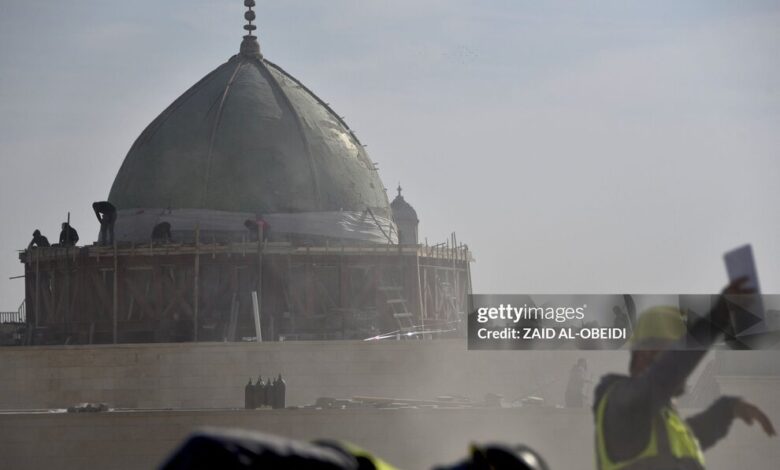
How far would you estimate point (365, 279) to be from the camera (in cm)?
3884

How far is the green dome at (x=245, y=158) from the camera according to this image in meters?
40.7

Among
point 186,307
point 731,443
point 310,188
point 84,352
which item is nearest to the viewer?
point 731,443

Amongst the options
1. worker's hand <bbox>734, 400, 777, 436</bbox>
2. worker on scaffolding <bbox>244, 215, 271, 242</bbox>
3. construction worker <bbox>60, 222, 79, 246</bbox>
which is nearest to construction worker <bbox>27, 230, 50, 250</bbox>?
construction worker <bbox>60, 222, 79, 246</bbox>

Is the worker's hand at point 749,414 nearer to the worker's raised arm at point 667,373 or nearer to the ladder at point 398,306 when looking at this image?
the worker's raised arm at point 667,373

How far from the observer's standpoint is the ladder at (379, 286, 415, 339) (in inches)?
1511

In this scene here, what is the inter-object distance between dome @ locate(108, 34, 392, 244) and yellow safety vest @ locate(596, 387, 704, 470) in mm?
35759

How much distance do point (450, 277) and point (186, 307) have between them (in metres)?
7.54

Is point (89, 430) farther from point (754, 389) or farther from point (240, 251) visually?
point (240, 251)

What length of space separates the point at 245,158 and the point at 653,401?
121 ft

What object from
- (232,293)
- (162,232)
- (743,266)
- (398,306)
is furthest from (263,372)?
(743,266)

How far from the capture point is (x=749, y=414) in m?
4.77

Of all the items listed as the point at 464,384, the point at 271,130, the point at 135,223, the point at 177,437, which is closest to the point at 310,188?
the point at 271,130

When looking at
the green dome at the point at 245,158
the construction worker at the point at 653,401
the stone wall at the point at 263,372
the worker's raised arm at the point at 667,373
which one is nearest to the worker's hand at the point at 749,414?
the construction worker at the point at 653,401

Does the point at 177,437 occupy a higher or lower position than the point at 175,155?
lower
